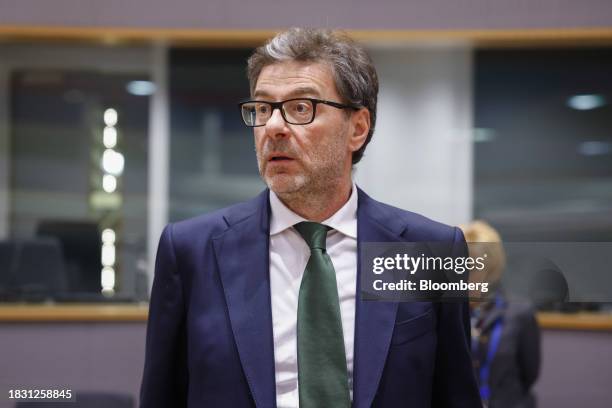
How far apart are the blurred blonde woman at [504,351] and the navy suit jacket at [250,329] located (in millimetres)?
747

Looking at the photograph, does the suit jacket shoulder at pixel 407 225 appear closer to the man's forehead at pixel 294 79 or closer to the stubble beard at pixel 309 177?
the stubble beard at pixel 309 177

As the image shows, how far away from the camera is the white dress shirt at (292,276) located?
131 centimetres

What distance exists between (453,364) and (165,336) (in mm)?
488

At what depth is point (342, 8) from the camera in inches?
119

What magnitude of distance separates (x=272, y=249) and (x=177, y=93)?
2.06 metres

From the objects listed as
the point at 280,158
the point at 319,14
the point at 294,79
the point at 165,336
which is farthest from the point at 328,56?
the point at 319,14

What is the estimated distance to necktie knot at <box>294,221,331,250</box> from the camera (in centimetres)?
138

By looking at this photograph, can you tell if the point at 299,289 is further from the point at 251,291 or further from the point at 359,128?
the point at 359,128

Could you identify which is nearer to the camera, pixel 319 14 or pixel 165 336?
pixel 165 336

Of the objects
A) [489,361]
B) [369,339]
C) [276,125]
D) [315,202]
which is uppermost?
[276,125]

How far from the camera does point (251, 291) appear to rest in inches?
52.8

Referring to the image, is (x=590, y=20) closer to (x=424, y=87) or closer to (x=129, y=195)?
(x=424, y=87)

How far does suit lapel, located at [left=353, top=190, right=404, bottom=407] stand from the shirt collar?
3 cm

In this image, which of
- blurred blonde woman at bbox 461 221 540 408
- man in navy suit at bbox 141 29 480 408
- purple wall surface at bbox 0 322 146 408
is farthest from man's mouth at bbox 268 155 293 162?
blurred blonde woman at bbox 461 221 540 408
